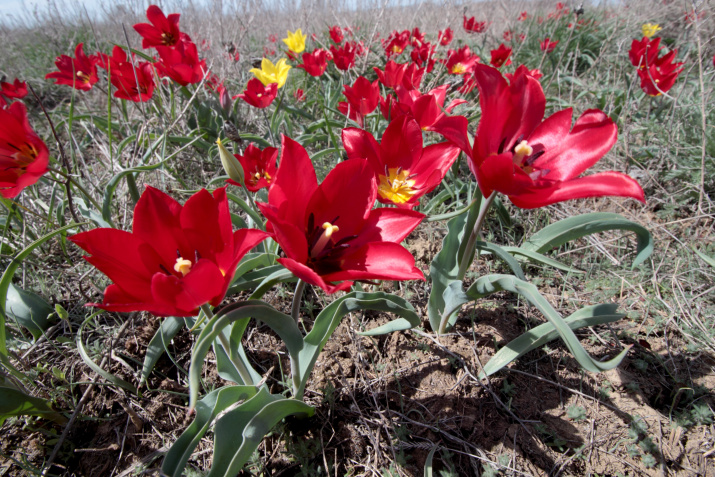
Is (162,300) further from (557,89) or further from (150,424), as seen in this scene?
(557,89)

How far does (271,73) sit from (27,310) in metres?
2.24

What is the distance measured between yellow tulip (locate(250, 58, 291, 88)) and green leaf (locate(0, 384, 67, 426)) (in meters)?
2.38

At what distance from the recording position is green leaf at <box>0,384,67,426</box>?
116 cm

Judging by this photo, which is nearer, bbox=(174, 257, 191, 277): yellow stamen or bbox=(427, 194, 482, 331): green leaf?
bbox=(174, 257, 191, 277): yellow stamen

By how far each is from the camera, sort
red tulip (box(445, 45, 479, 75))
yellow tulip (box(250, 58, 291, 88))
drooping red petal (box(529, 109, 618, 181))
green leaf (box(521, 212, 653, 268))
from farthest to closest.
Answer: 1. red tulip (box(445, 45, 479, 75))
2. yellow tulip (box(250, 58, 291, 88))
3. green leaf (box(521, 212, 653, 268))
4. drooping red petal (box(529, 109, 618, 181))

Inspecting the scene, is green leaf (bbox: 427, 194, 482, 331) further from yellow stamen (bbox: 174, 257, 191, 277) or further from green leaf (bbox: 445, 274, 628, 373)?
yellow stamen (bbox: 174, 257, 191, 277)

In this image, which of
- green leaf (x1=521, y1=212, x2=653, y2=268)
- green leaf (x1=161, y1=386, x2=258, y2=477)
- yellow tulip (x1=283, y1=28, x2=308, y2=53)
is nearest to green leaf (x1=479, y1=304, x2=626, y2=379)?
green leaf (x1=521, y1=212, x2=653, y2=268)

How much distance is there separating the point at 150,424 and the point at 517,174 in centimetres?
161

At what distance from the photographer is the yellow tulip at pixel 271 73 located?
2826 millimetres

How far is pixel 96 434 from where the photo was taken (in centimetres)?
144

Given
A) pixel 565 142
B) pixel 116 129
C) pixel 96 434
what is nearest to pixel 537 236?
pixel 565 142

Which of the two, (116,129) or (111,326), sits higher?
(116,129)

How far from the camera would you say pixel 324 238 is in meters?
0.99

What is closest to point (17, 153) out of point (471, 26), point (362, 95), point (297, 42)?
point (362, 95)
